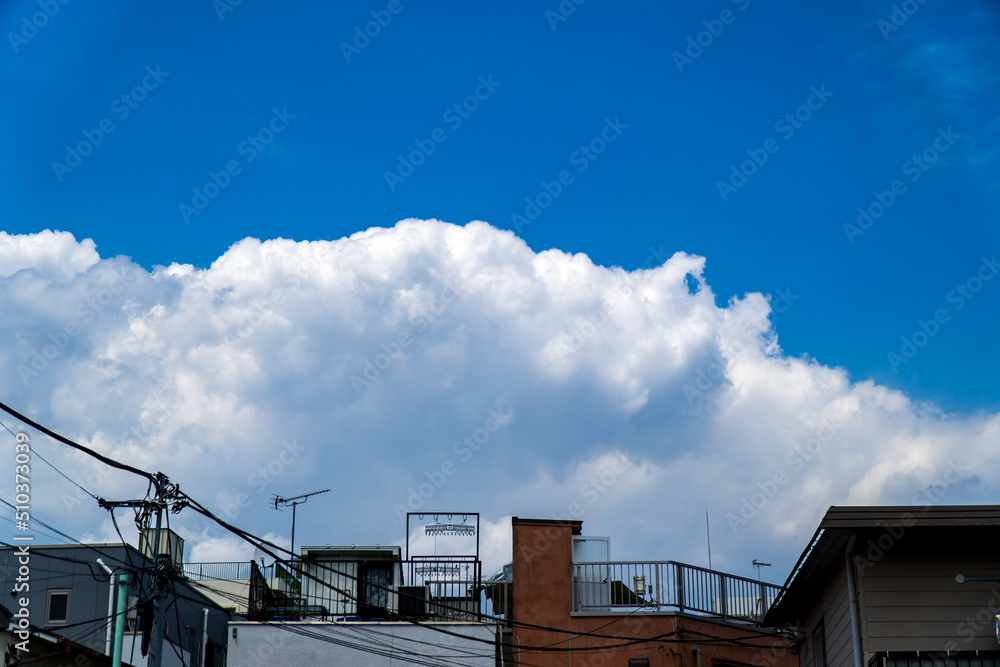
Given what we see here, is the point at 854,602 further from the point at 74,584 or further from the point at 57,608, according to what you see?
the point at 57,608

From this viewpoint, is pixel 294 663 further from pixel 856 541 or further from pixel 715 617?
pixel 856 541

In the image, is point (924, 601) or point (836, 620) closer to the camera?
point (924, 601)

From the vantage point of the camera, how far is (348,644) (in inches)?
1003

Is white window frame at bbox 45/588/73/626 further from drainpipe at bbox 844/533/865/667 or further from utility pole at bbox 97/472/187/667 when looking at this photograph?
drainpipe at bbox 844/533/865/667

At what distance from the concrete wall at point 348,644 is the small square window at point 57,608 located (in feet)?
30.6

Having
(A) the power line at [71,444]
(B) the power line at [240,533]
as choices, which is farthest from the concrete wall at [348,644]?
(A) the power line at [71,444]

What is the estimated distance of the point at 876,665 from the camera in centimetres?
1398

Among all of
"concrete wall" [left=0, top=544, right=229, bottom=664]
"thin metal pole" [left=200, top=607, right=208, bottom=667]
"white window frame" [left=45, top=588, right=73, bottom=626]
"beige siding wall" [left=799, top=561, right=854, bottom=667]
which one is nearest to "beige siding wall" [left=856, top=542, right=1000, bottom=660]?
"beige siding wall" [left=799, top=561, right=854, bottom=667]

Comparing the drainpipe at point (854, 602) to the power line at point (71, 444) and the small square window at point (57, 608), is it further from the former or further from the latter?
the small square window at point (57, 608)

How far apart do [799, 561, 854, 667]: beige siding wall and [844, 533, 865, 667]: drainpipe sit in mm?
523

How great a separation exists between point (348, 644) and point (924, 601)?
607 inches

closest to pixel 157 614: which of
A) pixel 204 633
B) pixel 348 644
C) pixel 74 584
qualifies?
pixel 348 644

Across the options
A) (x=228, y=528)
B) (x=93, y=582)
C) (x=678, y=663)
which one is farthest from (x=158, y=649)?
(x=93, y=582)

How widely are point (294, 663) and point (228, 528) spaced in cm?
919
